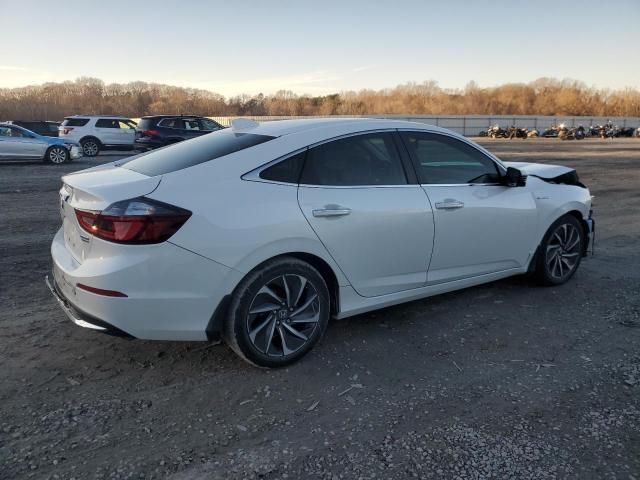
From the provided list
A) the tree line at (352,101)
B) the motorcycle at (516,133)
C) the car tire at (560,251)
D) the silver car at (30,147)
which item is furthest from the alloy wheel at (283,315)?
the tree line at (352,101)

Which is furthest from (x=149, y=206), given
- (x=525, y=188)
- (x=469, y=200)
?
(x=525, y=188)

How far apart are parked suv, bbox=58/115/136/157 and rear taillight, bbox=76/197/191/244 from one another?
22135 mm

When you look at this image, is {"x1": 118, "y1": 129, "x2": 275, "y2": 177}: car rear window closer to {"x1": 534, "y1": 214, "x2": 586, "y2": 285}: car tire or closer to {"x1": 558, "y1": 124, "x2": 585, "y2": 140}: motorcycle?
{"x1": 534, "y1": 214, "x2": 586, "y2": 285}: car tire

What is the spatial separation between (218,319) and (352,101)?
389 ft

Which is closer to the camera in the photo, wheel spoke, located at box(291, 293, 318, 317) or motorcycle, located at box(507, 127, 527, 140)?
wheel spoke, located at box(291, 293, 318, 317)

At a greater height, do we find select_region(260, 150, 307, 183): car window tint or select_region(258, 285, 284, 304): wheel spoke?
select_region(260, 150, 307, 183): car window tint

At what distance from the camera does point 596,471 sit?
8.13ft

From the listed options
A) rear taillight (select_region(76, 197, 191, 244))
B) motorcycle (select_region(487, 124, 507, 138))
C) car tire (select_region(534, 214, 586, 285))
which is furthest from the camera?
motorcycle (select_region(487, 124, 507, 138))

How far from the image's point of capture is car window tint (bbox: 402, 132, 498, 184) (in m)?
4.13

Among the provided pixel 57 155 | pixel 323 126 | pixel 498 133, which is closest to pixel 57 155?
pixel 57 155

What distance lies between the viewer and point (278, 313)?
11.2 ft

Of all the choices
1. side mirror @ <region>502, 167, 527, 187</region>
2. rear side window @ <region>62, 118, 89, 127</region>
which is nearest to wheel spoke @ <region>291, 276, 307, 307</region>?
side mirror @ <region>502, 167, 527, 187</region>

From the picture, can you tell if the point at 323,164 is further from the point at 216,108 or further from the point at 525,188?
the point at 216,108

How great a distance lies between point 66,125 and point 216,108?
8425 cm
